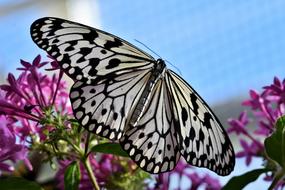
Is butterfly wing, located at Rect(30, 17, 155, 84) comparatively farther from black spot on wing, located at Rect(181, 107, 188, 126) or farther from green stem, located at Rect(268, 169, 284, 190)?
green stem, located at Rect(268, 169, 284, 190)

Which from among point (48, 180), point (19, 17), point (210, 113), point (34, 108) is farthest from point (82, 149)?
point (19, 17)

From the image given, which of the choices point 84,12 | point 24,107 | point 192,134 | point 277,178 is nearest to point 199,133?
point 192,134

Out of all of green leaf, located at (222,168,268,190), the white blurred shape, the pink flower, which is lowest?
green leaf, located at (222,168,268,190)

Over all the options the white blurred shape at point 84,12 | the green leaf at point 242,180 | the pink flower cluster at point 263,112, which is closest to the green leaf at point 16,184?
the green leaf at point 242,180

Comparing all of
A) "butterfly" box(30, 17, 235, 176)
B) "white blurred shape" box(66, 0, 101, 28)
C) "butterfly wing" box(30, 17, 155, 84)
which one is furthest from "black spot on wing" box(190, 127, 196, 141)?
"white blurred shape" box(66, 0, 101, 28)

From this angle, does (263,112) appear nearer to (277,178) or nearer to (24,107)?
(277,178)

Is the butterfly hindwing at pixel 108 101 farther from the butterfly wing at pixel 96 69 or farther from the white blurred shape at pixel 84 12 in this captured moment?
the white blurred shape at pixel 84 12

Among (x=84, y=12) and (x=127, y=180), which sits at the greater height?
(x=84, y=12)
